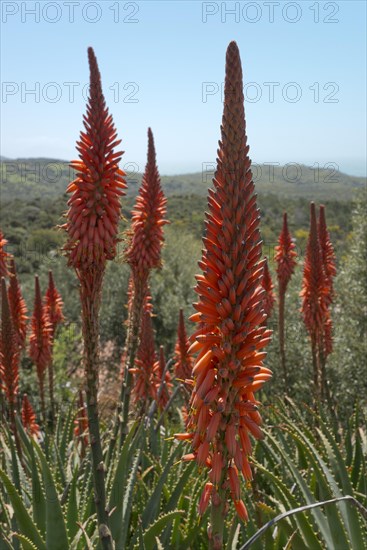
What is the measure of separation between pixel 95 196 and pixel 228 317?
1.45 m

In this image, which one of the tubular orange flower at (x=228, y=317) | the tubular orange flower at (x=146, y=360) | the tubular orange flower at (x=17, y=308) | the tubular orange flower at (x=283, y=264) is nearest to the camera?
the tubular orange flower at (x=228, y=317)

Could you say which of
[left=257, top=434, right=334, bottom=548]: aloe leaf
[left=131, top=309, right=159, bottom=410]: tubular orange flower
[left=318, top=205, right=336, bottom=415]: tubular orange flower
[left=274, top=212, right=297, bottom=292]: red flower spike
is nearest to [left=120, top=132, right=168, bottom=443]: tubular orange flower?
[left=131, top=309, right=159, bottom=410]: tubular orange flower

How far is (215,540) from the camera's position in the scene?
1832mm

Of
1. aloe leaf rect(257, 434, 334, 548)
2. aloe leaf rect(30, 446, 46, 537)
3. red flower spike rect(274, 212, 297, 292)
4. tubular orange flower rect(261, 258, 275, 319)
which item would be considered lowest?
aloe leaf rect(30, 446, 46, 537)

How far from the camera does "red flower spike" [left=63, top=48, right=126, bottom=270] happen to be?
2783 mm

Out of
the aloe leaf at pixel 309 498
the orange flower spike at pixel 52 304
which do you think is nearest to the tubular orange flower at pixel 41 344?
the orange flower spike at pixel 52 304

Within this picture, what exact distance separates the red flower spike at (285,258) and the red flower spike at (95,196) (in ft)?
15.7

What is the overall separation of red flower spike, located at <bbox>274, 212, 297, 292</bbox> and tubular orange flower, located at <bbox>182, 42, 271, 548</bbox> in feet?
18.9

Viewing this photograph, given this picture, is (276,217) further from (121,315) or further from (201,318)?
(201,318)

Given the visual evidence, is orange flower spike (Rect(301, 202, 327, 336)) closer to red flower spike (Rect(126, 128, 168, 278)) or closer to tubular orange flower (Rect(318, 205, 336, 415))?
tubular orange flower (Rect(318, 205, 336, 415))

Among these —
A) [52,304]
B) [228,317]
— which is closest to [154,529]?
[228,317]

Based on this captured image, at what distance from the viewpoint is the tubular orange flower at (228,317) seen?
5.71 feet

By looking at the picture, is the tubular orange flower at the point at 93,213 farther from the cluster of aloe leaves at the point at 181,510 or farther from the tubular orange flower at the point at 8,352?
the tubular orange flower at the point at 8,352

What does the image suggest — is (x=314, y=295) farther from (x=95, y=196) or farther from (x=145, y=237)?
(x=95, y=196)
